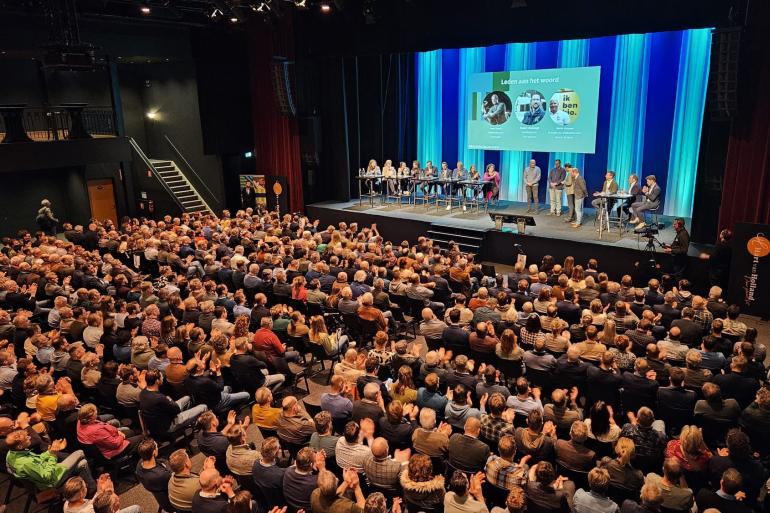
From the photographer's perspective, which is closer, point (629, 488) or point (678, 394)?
point (629, 488)

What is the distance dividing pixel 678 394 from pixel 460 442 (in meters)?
2.23

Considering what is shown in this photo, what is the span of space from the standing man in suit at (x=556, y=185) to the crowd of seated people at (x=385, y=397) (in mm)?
5252

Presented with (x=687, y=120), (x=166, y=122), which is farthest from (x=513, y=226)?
(x=166, y=122)

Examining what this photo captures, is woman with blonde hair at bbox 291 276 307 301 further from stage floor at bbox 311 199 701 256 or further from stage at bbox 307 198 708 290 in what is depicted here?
stage floor at bbox 311 199 701 256

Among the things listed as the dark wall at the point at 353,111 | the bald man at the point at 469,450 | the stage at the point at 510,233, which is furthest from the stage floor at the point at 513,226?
the bald man at the point at 469,450

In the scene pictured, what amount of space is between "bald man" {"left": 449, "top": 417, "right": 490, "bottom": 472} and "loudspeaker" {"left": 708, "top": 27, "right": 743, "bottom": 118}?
8.07 metres

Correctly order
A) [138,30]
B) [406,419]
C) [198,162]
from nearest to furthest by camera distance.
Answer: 1. [406,419]
2. [138,30]
3. [198,162]

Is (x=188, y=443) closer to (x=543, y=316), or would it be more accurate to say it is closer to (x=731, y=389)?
(x=543, y=316)

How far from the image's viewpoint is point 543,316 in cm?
725

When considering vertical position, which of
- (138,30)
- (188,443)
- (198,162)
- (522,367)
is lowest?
(188,443)

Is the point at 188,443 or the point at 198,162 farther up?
the point at 198,162

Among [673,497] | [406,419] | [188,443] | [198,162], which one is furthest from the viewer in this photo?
[198,162]

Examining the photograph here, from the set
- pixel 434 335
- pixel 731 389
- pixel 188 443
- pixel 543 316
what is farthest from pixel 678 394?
pixel 188 443

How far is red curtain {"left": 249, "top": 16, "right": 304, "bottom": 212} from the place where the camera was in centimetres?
1678
